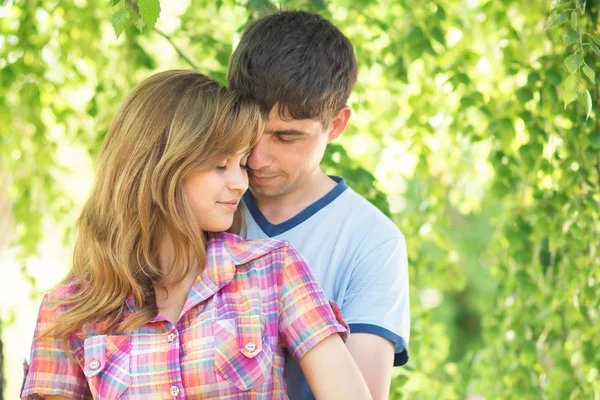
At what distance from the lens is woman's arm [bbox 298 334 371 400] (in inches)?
52.5

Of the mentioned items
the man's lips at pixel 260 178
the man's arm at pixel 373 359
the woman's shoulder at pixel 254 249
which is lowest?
the man's arm at pixel 373 359

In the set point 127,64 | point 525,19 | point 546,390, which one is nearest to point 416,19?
point 525,19

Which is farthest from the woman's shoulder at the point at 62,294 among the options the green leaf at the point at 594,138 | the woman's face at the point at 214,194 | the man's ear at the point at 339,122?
A: the green leaf at the point at 594,138

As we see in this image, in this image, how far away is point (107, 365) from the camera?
4.57 ft

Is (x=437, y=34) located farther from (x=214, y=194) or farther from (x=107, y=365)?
(x=107, y=365)

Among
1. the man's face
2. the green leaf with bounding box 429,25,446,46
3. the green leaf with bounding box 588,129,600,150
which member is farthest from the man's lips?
the green leaf with bounding box 429,25,446,46

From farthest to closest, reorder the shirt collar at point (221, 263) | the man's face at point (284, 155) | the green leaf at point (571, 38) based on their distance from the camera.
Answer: the man's face at point (284, 155) < the green leaf at point (571, 38) < the shirt collar at point (221, 263)

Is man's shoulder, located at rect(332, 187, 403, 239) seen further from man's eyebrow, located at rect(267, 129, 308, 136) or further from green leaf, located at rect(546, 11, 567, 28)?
green leaf, located at rect(546, 11, 567, 28)

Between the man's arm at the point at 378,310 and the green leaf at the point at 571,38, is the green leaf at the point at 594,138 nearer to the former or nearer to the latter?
the green leaf at the point at 571,38

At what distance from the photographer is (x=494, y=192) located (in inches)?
98.8

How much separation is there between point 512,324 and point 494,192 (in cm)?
47

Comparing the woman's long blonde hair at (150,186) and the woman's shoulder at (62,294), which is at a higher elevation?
the woman's long blonde hair at (150,186)

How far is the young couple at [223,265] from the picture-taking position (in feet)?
4.56

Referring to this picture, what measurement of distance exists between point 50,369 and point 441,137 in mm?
2130
